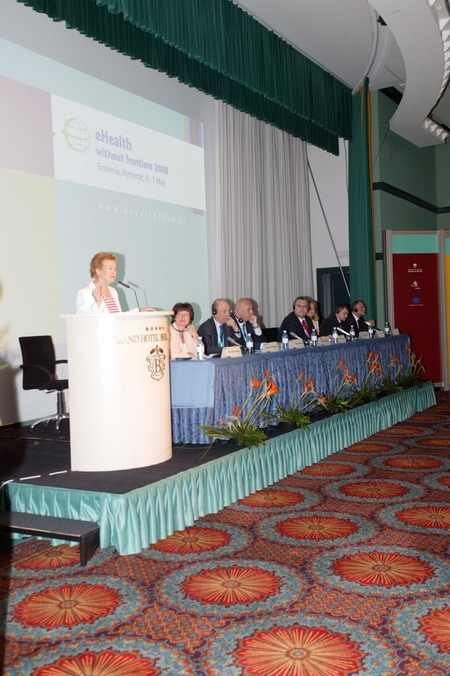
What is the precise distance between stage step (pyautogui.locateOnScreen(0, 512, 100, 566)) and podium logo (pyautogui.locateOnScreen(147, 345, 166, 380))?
76cm

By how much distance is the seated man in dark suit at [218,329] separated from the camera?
17.5 feet

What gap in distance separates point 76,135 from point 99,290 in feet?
7.90

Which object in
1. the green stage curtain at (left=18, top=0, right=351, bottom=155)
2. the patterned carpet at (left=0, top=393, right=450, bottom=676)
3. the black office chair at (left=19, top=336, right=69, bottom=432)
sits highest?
the green stage curtain at (left=18, top=0, right=351, bottom=155)

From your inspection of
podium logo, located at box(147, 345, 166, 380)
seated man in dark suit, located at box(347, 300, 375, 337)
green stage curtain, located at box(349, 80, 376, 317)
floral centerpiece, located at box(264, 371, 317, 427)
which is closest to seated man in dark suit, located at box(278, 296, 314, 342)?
seated man in dark suit, located at box(347, 300, 375, 337)

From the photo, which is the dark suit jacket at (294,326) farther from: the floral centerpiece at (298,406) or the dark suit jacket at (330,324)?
the floral centerpiece at (298,406)

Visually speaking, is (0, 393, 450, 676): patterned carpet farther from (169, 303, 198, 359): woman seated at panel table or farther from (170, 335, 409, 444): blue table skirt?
(169, 303, 198, 359): woman seated at panel table

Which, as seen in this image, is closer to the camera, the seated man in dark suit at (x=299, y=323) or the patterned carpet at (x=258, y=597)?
the patterned carpet at (x=258, y=597)

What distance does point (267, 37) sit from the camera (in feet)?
22.0

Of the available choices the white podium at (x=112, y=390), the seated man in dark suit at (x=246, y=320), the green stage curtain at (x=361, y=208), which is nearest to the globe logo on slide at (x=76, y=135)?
the seated man in dark suit at (x=246, y=320)

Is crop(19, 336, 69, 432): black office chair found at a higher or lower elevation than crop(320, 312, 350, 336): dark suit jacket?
lower

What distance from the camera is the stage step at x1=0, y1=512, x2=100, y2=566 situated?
2.60 meters

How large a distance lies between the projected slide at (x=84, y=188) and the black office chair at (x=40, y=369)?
204 mm

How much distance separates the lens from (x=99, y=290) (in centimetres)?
368

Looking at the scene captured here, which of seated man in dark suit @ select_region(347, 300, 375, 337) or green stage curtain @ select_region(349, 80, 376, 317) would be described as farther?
green stage curtain @ select_region(349, 80, 376, 317)
